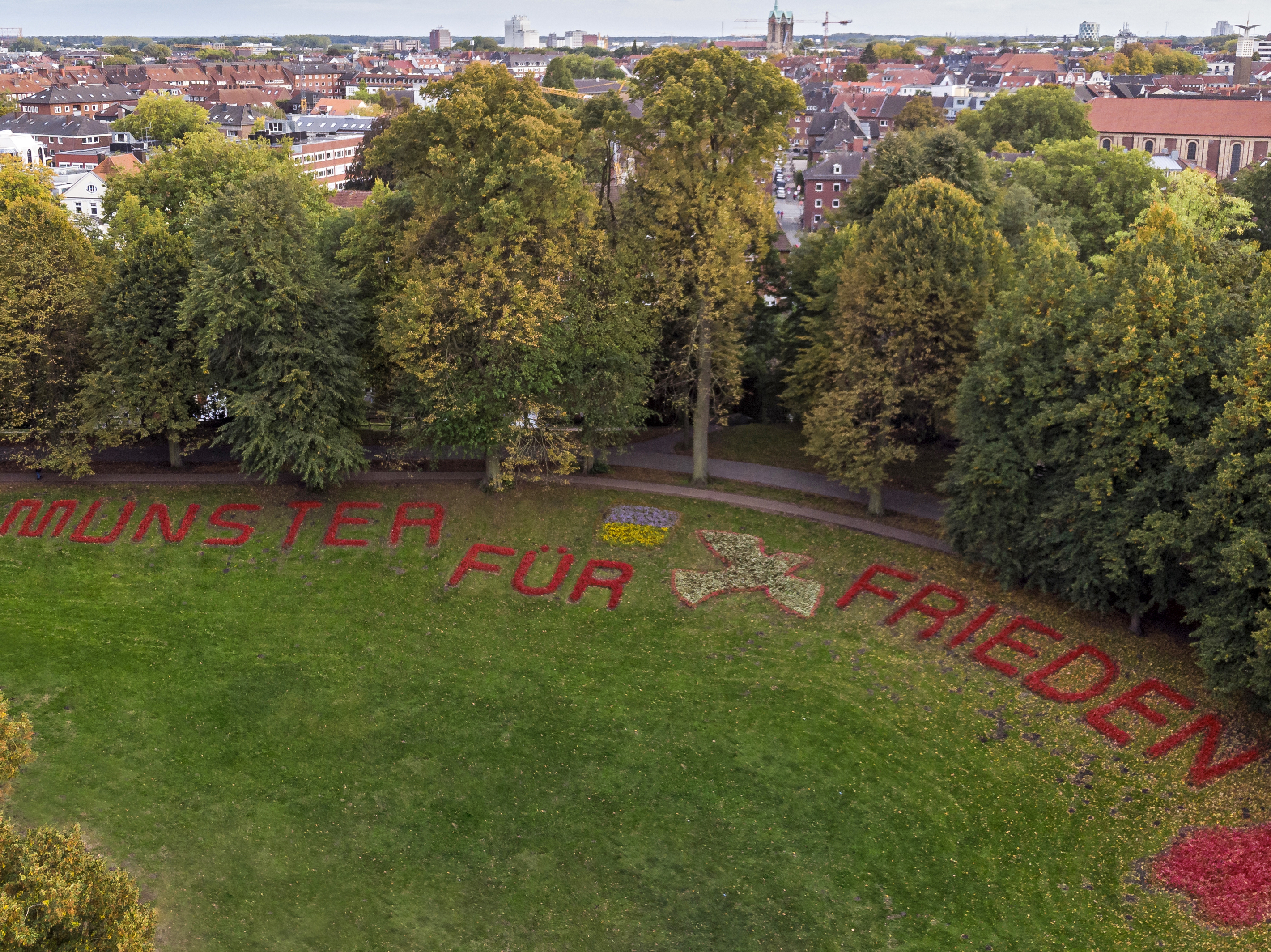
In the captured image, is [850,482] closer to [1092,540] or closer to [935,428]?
[935,428]

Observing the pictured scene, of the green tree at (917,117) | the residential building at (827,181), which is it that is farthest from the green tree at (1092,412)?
the green tree at (917,117)

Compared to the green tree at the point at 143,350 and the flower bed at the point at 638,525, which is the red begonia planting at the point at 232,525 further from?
the flower bed at the point at 638,525

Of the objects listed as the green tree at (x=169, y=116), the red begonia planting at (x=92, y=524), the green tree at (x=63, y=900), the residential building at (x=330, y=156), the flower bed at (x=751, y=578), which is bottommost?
the flower bed at (x=751, y=578)

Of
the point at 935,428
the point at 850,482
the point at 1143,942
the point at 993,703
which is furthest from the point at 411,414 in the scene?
the point at 1143,942

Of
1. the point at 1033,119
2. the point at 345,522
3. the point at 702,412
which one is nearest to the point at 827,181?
the point at 1033,119

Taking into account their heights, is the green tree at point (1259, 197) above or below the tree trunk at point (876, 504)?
above

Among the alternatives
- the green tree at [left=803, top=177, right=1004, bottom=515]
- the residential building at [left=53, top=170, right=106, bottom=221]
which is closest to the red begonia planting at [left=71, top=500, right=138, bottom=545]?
the green tree at [left=803, top=177, right=1004, bottom=515]

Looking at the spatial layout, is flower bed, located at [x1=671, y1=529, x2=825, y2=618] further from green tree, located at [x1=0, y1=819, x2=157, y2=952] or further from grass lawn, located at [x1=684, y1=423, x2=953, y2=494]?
green tree, located at [x1=0, y1=819, x2=157, y2=952]
